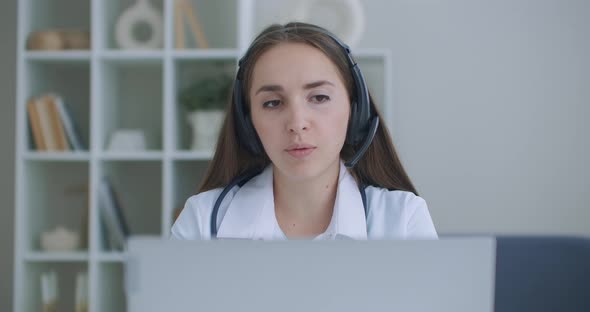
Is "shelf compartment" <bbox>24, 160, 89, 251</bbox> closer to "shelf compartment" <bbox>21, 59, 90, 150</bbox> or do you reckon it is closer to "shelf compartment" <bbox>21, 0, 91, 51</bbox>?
"shelf compartment" <bbox>21, 59, 90, 150</bbox>

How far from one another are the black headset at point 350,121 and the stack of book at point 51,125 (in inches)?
59.7

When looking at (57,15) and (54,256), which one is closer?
(54,256)

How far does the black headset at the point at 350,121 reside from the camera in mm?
1363

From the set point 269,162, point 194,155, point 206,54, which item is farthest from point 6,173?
point 269,162

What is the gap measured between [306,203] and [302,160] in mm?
153

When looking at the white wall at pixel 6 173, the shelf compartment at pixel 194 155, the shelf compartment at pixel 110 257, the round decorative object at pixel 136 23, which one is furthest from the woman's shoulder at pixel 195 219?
the white wall at pixel 6 173

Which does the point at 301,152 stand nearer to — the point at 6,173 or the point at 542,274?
the point at 542,274

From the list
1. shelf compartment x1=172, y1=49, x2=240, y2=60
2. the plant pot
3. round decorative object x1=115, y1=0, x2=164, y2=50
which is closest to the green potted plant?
the plant pot

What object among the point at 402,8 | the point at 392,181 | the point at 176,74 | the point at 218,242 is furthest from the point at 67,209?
the point at 218,242

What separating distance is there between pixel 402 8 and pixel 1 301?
2366 millimetres

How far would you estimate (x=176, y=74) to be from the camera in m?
2.73

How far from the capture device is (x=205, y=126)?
2676 mm

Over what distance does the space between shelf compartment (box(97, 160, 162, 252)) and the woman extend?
1604 mm

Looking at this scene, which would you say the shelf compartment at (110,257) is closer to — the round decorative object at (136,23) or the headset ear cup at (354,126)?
the round decorative object at (136,23)
